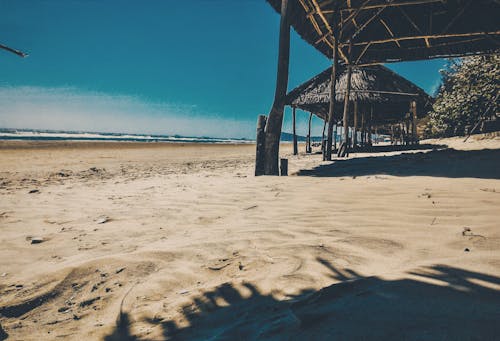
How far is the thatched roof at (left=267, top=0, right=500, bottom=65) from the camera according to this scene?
25.4 ft

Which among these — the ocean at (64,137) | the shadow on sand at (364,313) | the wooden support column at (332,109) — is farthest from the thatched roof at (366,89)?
the ocean at (64,137)

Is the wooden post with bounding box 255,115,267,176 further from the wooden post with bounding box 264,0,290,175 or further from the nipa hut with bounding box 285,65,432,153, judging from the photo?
the nipa hut with bounding box 285,65,432,153

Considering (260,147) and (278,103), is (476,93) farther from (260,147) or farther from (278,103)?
(260,147)

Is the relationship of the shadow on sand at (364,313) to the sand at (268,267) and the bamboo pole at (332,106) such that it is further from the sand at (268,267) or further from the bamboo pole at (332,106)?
the bamboo pole at (332,106)

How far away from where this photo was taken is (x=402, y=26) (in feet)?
30.6

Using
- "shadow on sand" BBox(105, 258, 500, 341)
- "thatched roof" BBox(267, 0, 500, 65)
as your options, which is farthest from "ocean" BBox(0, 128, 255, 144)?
"shadow on sand" BBox(105, 258, 500, 341)

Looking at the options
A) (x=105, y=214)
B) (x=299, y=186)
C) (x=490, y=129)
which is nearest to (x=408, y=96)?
(x=490, y=129)

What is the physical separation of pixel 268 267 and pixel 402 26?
10.5 m

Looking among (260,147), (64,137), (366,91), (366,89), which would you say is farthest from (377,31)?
(64,137)

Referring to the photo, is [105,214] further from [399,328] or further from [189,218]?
[399,328]

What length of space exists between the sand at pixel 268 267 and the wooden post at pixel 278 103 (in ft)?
7.93

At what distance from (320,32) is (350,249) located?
838 centimetres

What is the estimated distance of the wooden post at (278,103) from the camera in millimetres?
6344

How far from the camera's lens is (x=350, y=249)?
2.09 m
